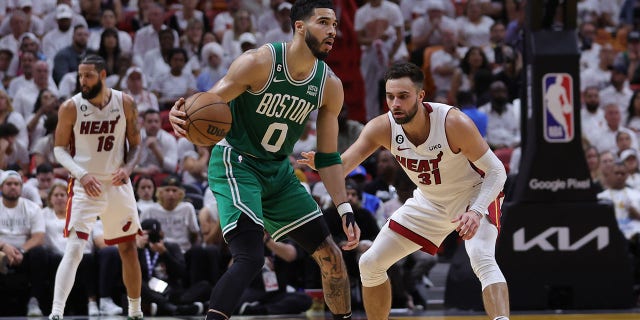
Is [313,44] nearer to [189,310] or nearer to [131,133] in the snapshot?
[131,133]

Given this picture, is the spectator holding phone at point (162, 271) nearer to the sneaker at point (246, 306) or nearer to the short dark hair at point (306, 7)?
the sneaker at point (246, 306)

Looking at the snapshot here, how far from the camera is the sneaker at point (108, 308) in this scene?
10031mm

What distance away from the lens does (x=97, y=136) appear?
8.71 metres

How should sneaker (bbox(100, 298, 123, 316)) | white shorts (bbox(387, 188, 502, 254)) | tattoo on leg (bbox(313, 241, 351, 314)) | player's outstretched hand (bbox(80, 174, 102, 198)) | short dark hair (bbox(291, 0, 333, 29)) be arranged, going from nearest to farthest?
short dark hair (bbox(291, 0, 333, 29))
tattoo on leg (bbox(313, 241, 351, 314))
white shorts (bbox(387, 188, 502, 254))
player's outstretched hand (bbox(80, 174, 102, 198))
sneaker (bbox(100, 298, 123, 316))

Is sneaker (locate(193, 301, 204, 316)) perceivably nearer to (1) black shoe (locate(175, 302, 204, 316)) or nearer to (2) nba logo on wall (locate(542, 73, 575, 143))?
(1) black shoe (locate(175, 302, 204, 316))

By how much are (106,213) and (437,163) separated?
3.31m

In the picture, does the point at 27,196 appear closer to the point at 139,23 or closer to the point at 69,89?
the point at 69,89

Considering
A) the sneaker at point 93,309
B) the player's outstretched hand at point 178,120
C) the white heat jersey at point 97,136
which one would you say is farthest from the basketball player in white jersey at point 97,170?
the player's outstretched hand at point 178,120

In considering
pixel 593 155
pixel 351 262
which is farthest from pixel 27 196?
pixel 593 155

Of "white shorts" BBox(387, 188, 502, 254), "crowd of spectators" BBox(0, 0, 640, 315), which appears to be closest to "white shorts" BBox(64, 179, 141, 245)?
"crowd of spectators" BBox(0, 0, 640, 315)

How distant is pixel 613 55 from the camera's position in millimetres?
15273

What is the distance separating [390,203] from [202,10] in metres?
6.25

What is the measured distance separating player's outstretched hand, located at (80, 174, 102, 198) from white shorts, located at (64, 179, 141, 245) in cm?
17

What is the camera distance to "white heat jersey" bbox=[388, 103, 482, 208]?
21.4ft
